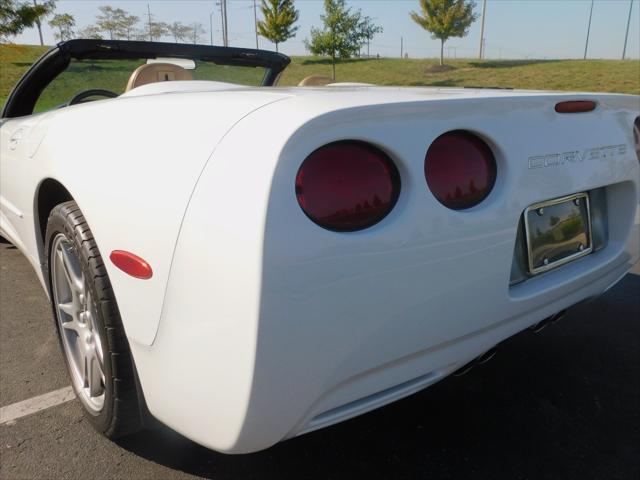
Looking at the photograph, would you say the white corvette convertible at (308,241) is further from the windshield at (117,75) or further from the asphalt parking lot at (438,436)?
the windshield at (117,75)

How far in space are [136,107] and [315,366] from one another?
0.96 meters

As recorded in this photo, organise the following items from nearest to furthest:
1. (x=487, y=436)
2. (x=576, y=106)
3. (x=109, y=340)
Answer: (x=109, y=340), (x=576, y=106), (x=487, y=436)

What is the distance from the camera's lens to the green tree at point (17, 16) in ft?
75.9

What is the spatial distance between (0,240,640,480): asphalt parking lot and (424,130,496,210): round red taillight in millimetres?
930

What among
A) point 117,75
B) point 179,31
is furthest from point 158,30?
point 117,75

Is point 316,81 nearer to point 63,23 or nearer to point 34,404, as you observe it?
point 34,404

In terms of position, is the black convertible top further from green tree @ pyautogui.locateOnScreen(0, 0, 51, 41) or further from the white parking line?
green tree @ pyautogui.locateOnScreen(0, 0, 51, 41)

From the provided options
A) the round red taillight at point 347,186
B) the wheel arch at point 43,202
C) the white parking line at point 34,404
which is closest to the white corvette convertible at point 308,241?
the round red taillight at point 347,186

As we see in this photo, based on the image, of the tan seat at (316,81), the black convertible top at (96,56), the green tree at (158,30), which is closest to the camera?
the black convertible top at (96,56)

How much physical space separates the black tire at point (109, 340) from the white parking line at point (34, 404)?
56 cm

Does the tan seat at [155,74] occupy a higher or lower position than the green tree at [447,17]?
lower

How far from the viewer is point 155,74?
3.01m

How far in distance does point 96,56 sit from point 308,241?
244 centimetres

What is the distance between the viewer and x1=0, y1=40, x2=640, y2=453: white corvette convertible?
3.86ft
